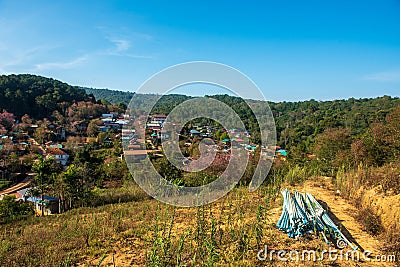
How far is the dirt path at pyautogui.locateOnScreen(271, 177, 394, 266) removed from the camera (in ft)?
11.6

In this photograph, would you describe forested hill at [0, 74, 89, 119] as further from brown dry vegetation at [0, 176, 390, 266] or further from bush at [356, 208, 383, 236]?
bush at [356, 208, 383, 236]

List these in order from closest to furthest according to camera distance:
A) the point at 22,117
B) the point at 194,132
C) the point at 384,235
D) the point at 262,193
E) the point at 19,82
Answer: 1. the point at 384,235
2. the point at 262,193
3. the point at 194,132
4. the point at 22,117
5. the point at 19,82

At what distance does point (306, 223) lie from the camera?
12.3ft

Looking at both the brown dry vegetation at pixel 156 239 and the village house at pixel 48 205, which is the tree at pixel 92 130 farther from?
the brown dry vegetation at pixel 156 239

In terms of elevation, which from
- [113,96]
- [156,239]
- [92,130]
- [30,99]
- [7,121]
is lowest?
[156,239]

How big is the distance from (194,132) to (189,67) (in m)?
10.8

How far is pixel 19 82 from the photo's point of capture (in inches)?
1329

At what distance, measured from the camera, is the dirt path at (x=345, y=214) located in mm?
3547

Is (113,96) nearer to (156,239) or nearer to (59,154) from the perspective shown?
(59,154)

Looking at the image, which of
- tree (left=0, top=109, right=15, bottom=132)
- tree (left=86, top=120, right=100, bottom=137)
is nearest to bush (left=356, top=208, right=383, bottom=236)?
tree (left=86, top=120, right=100, bottom=137)

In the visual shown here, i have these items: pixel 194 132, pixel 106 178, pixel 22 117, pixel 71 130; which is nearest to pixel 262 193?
pixel 106 178

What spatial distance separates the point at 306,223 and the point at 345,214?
129 centimetres

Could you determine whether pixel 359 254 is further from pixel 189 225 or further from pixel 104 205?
pixel 104 205

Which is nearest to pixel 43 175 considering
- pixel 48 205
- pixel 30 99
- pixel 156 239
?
pixel 48 205
